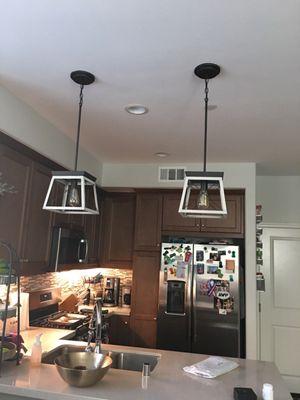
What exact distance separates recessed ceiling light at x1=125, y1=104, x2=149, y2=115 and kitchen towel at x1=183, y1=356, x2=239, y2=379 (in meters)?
1.86

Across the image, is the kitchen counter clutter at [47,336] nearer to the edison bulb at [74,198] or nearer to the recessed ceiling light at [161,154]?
the edison bulb at [74,198]

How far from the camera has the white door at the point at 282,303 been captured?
164 inches

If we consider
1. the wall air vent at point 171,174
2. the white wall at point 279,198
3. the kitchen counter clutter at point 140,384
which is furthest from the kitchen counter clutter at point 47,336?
the white wall at point 279,198

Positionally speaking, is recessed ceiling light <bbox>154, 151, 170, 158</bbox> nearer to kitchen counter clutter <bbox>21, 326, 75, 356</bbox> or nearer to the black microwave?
the black microwave

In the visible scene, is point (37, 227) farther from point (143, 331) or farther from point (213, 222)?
point (213, 222)

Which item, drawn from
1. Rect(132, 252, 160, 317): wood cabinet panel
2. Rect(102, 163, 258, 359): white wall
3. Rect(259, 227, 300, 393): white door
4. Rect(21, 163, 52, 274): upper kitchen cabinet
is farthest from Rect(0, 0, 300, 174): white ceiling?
Rect(259, 227, 300, 393): white door

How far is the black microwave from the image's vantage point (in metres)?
3.01

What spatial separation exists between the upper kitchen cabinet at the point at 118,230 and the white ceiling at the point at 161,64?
48.1 inches

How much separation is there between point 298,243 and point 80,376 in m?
3.57

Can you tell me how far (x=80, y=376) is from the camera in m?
1.65

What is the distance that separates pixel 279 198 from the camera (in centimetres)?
443

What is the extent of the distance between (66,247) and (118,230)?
1.16 meters

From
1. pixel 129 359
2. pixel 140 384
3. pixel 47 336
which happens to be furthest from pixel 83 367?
pixel 47 336

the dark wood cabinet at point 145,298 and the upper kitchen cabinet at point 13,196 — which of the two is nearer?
the upper kitchen cabinet at point 13,196
